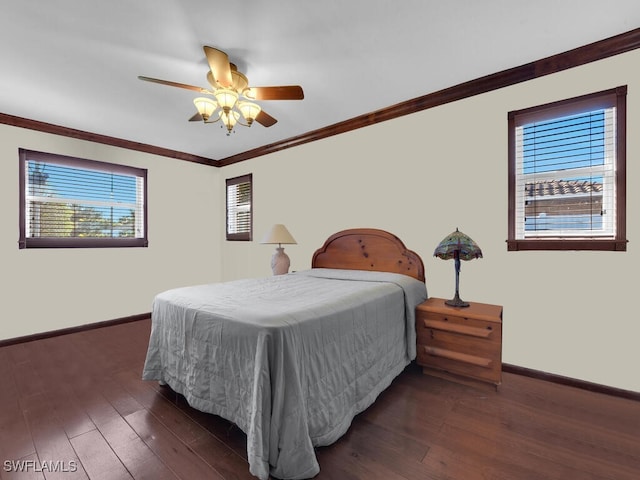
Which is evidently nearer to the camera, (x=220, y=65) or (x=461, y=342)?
(x=220, y=65)

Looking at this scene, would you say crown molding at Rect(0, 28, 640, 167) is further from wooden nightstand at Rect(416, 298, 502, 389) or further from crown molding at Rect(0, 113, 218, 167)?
wooden nightstand at Rect(416, 298, 502, 389)

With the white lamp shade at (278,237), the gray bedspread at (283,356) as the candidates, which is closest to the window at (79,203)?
the white lamp shade at (278,237)

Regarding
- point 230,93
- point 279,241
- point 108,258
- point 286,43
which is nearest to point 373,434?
point 279,241

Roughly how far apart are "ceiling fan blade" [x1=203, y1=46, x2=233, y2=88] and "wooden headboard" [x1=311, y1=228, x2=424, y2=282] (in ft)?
6.51

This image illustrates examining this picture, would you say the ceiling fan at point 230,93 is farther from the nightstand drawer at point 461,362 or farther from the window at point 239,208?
the window at point 239,208

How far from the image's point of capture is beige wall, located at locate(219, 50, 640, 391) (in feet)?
6.75

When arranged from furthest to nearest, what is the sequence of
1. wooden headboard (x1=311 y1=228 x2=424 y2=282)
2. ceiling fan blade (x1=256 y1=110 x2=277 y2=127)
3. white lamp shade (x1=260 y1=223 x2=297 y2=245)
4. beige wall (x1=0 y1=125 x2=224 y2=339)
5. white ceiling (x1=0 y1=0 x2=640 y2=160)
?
white lamp shade (x1=260 y1=223 x2=297 y2=245)
beige wall (x1=0 y1=125 x2=224 y2=339)
wooden headboard (x1=311 y1=228 x2=424 y2=282)
ceiling fan blade (x1=256 y1=110 x2=277 y2=127)
white ceiling (x1=0 y1=0 x2=640 y2=160)

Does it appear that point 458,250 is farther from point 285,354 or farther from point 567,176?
point 285,354

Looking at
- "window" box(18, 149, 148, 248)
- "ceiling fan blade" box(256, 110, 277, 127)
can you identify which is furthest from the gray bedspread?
"window" box(18, 149, 148, 248)

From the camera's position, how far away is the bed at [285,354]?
51.9 inches

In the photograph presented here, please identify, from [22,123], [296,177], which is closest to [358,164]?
[296,177]

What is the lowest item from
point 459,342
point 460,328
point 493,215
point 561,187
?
point 459,342

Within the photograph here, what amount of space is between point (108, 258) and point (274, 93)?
11.0ft

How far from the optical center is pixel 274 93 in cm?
208
